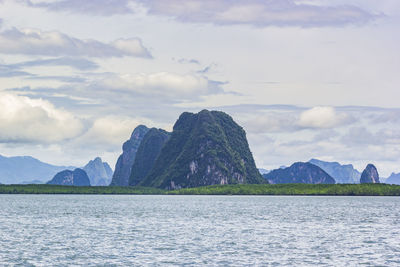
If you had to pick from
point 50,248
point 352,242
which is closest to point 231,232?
point 352,242

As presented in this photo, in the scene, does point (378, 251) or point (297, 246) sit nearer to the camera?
point (378, 251)

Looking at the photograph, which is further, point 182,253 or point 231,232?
point 231,232

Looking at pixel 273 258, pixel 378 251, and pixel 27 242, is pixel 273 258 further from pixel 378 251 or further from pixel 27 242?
pixel 27 242

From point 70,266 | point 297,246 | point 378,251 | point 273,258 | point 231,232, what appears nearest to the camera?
point 70,266

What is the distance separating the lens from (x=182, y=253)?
5984cm

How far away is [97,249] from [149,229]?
84.2 feet

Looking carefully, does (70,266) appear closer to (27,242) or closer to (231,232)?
(27,242)

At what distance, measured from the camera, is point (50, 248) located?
209ft

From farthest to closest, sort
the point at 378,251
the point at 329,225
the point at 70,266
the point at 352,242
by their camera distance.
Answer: the point at 329,225
the point at 352,242
the point at 378,251
the point at 70,266

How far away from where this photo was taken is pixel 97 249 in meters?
62.9

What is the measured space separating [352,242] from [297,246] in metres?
9.29

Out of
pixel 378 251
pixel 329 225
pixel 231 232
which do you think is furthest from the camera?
pixel 329 225

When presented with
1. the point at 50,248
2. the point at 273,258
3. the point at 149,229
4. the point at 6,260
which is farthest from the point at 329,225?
the point at 6,260

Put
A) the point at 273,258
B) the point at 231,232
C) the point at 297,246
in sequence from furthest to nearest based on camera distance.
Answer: the point at 231,232, the point at 297,246, the point at 273,258
